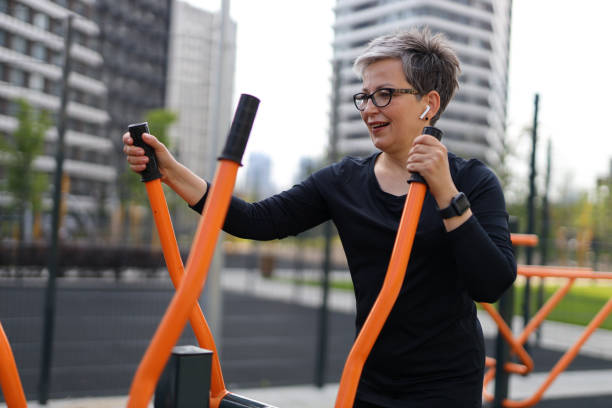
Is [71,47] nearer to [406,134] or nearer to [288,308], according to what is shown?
[406,134]

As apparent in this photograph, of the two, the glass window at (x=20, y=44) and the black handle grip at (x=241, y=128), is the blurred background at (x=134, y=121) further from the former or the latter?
the black handle grip at (x=241, y=128)

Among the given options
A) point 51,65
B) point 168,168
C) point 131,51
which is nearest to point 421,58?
point 168,168

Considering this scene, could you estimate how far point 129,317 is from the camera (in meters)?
4.93

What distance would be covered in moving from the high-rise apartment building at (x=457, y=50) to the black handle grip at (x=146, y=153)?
323cm

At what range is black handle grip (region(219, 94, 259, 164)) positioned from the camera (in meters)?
0.98

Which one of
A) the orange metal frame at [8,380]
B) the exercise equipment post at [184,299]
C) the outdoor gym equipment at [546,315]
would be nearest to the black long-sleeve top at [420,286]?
the orange metal frame at [8,380]

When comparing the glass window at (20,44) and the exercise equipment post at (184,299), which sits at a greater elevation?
the glass window at (20,44)

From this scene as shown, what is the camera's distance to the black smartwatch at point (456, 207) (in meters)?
1.26

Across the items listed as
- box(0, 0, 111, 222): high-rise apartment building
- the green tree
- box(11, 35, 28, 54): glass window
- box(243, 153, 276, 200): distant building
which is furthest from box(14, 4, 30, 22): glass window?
box(243, 153, 276, 200): distant building

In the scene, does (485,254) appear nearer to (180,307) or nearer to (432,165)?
(432,165)

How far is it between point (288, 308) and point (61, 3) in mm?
7122

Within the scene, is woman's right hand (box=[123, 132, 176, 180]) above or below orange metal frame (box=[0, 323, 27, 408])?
above

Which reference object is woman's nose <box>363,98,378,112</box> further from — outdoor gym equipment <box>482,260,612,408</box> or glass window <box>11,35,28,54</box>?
glass window <box>11,35,28,54</box>

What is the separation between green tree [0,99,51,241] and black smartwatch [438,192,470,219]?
141 inches
